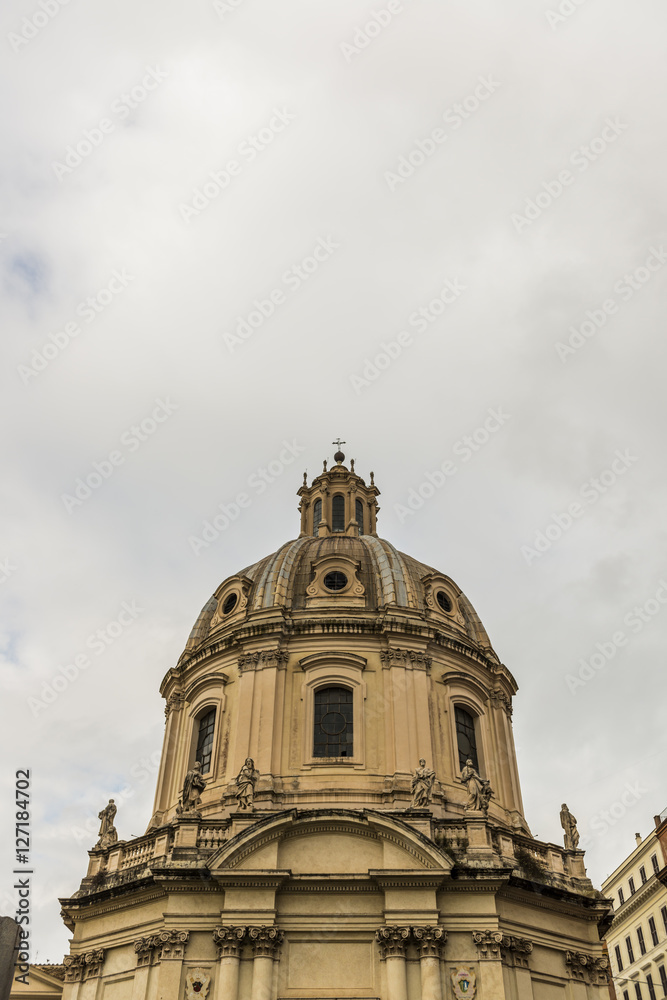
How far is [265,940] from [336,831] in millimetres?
3360

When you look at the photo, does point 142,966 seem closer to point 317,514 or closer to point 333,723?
point 333,723

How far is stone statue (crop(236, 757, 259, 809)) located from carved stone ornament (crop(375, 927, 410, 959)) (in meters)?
5.36

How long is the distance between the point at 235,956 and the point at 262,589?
13.9m

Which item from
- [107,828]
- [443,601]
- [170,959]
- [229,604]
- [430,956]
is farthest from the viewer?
[229,604]

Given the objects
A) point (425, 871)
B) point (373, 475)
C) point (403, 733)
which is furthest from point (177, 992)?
point (373, 475)

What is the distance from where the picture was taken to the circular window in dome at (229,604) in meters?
35.4

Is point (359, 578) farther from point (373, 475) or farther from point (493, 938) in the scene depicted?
point (493, 938)

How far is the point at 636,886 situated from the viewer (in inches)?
2133

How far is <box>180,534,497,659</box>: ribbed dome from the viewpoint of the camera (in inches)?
1309

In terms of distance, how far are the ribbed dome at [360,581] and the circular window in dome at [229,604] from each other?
819 mm

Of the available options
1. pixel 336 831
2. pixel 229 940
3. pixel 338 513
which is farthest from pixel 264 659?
pixel 338 513

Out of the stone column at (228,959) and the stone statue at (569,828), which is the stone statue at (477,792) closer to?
the stone statue at (569,828)

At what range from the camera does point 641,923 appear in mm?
52125

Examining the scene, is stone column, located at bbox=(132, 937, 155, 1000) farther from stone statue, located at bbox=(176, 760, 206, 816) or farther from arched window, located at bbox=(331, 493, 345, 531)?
arched window, located at bbox=(331, 493, 345, 531)
